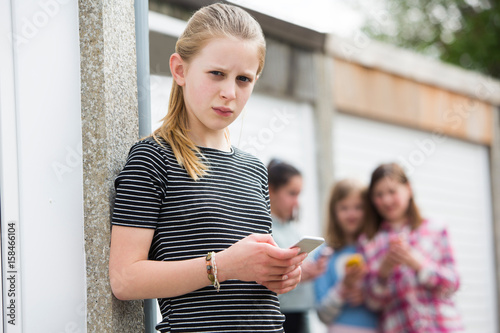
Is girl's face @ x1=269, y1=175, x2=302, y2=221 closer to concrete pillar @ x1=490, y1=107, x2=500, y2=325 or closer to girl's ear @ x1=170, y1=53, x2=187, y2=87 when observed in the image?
girl's ear @ x1=170, y1=53, x2=187, y2=87

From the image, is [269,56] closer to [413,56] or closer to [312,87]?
[312,87]

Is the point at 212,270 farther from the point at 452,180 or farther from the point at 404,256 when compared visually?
the point at 452,180

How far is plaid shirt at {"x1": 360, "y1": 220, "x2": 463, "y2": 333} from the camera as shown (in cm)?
384

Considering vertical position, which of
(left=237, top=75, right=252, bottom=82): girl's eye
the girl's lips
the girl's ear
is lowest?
the girl's lips

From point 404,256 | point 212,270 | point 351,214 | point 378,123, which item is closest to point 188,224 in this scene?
point 212,270

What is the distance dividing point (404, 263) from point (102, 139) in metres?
2.64

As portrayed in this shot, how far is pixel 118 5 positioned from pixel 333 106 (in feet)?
14.2

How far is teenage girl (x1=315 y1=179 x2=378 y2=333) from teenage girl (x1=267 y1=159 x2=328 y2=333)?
221 millimetres

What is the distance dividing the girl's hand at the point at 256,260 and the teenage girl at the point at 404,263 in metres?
2.54

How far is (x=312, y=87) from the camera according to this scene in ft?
19.1

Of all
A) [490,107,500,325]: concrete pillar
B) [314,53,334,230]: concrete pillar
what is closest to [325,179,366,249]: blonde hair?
[314,53,334,230]: concrete pillar

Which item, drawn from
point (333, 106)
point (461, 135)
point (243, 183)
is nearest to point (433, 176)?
point (461, 135)

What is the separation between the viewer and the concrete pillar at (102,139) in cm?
166

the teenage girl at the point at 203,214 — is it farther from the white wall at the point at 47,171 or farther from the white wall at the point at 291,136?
the white wall at the point at 291,136
